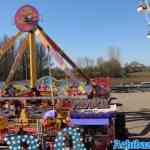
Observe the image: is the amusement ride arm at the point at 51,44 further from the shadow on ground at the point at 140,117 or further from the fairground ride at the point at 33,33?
the shadow on ground at the point at 140,117

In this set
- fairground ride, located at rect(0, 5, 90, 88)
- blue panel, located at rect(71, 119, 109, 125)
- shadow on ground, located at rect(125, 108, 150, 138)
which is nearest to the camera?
blue panel, located at rect(71, 119, 109, 125)

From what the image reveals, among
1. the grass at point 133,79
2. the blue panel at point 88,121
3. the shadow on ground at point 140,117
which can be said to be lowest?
the shadow on ground at point 140,117

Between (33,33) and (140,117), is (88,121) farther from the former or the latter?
(33,33)

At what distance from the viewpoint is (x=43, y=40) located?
2328 centimetres

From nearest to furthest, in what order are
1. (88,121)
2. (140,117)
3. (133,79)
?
1. (88,121)
2. (140,117)
3. (133,79)

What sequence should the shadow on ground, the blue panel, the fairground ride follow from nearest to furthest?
the blue panel < the shadow on ground < the fairground ride

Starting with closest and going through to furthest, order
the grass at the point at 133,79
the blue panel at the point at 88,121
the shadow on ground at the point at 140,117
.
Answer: the blue panel at the point at 88,121 < the shadow on ground at the point at 140,117 < the grass at the point at 133,79

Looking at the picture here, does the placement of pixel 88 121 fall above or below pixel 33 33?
below

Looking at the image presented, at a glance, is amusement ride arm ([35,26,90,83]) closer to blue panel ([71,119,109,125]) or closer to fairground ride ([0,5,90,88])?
fairground ride ([0,5,90,88])

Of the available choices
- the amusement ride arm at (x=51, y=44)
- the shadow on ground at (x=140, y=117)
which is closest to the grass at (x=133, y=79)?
the shadow on ground at (x=140, y=117)

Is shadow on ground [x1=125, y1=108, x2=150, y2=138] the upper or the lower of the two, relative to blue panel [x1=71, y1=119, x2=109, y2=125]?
lower

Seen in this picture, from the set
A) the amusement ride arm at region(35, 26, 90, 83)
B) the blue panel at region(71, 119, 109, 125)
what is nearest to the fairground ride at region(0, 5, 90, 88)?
the amusement ride arm at region(35, 26, 90, 83)

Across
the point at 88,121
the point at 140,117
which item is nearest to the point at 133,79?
the point at 140,117

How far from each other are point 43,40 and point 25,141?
11.7 m
